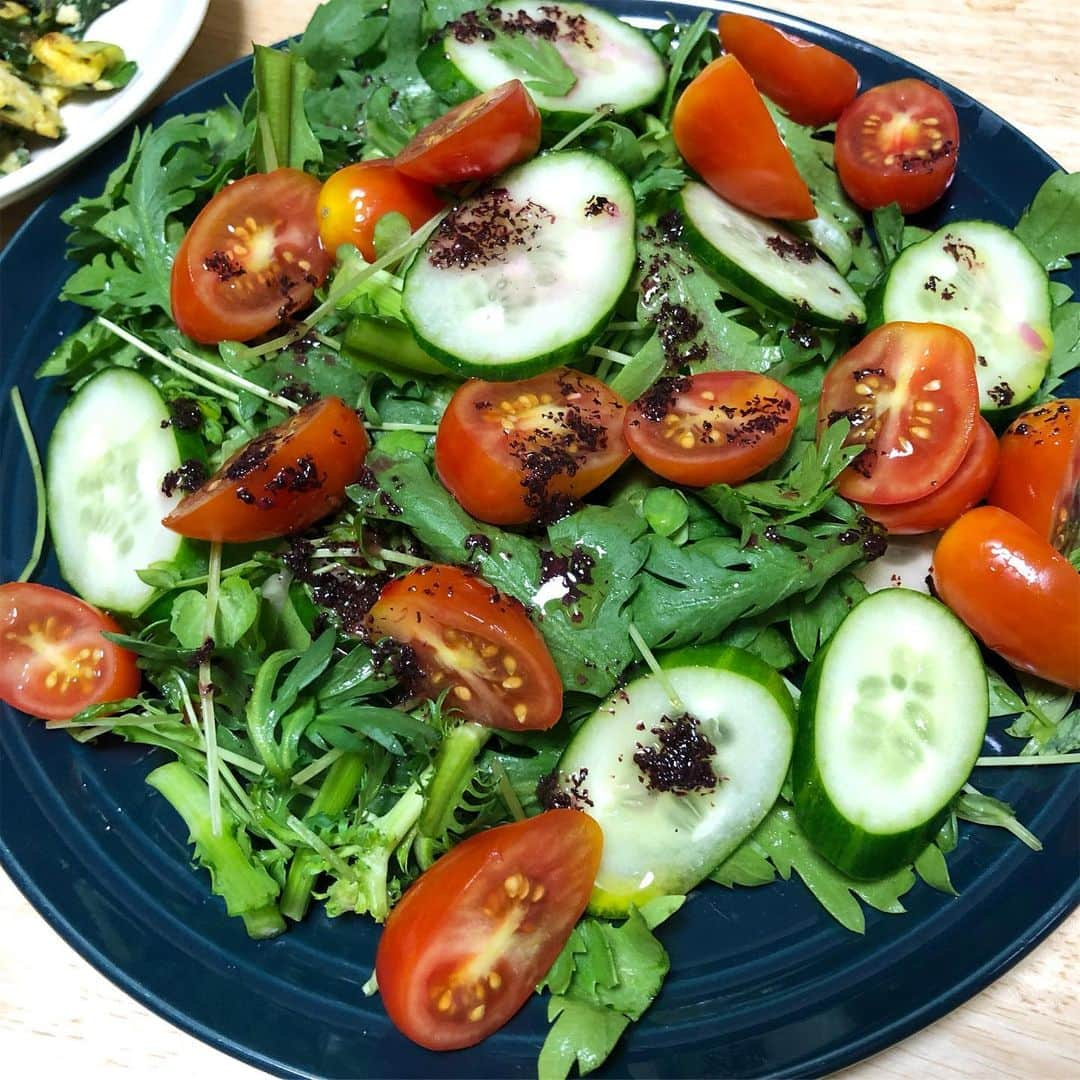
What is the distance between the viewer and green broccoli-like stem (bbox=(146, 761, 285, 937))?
142cm

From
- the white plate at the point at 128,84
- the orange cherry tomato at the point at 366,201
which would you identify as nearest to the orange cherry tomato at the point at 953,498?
the orange cherry tomato at the point at 366,201

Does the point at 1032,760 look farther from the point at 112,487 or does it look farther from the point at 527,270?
the point at 112,487

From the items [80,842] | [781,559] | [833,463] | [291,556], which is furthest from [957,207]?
[80,842]

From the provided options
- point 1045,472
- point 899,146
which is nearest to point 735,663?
point 1045,472

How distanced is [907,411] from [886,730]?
494mm

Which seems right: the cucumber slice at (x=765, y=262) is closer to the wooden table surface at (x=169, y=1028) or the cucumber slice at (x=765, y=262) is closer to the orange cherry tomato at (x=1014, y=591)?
the orange cherry tomato at (x=1014, y=591)

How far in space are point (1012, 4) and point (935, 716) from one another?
71.8 inches

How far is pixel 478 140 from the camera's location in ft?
5.14

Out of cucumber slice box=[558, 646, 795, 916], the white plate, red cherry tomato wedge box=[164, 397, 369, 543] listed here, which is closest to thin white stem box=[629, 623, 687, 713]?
cucumber slice box=[558, 646, 795, 916]

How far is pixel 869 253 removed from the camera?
1879 millimetres

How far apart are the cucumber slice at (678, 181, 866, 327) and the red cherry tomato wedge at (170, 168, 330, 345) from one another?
26.4 inches

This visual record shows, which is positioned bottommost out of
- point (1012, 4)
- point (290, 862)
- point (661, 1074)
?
point (661, 1074)

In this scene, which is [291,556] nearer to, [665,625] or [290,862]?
[290,862]

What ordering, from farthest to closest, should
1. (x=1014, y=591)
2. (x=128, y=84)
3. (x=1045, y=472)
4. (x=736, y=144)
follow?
1. (x=128, y=84)
2. (x=736, y=144)
3. (x=1045, y=472)
4. (x=1014, y=591)
